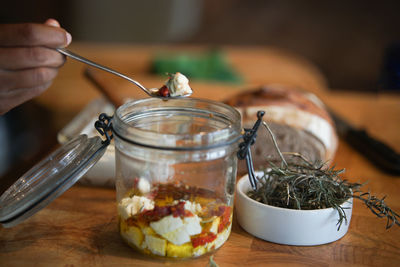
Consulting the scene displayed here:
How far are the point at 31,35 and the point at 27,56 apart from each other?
6cm

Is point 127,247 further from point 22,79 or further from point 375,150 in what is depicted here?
point 375,150

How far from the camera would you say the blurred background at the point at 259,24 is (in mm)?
4094

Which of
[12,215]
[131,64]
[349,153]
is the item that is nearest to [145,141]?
[12,215]

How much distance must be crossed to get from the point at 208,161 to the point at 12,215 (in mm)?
397

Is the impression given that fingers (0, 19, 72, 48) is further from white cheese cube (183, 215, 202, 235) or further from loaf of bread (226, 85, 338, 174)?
loaf of bread (226, 85, 338, 174)

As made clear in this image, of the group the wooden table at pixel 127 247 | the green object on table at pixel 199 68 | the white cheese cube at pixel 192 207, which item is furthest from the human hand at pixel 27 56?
the green object on table at pixel 199 68

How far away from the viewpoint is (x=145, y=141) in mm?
814

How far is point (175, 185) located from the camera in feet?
2.99

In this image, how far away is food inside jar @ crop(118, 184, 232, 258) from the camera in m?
0.82

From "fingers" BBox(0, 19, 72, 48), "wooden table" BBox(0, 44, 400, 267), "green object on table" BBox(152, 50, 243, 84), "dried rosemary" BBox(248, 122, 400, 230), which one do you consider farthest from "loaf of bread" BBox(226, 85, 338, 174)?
"green object on table" BBox(152, 50, 243, 84)

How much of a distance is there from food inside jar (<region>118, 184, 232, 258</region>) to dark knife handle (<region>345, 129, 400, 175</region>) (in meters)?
0.70

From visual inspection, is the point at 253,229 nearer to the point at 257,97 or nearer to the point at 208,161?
the point at 208,161

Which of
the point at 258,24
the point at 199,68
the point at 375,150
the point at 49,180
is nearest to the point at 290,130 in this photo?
the point at 375,150

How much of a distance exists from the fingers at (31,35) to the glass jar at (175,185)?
22cm
